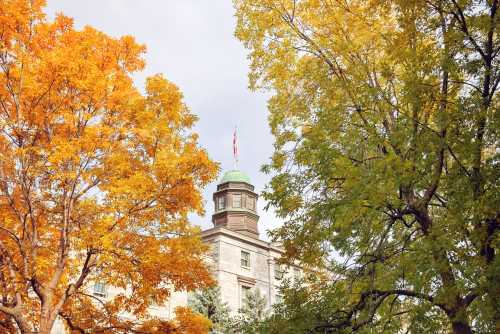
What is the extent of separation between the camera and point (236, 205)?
39.9 metres

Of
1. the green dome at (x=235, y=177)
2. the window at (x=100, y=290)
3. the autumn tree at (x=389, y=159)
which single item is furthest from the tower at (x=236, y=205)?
the autumn tree at (x=389, y=159)

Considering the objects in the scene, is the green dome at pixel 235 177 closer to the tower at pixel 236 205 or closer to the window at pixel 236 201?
the tower at pixel 236 205

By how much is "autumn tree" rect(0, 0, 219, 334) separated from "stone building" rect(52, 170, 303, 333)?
47.2ft

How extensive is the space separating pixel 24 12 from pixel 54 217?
5.80 meters

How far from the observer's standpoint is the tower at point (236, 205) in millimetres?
38750

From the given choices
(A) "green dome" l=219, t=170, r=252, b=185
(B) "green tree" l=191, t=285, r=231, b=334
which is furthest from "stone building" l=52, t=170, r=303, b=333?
(B) "green tree" l=191, t=285, r=231, b=334

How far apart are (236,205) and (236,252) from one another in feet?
22.0

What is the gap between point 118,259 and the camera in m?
10.9

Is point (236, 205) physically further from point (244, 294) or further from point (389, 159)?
point (389, 159)

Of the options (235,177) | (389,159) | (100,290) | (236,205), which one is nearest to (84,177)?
(389,159)

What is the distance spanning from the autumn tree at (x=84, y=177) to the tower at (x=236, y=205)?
2562 centimetres

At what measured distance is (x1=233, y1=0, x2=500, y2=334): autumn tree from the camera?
22.8 ft

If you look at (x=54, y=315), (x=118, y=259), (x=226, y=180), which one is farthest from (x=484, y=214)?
(x=226, y=180)

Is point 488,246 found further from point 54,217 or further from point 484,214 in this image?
point 54,217
